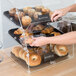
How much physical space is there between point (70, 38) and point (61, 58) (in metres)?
0.30

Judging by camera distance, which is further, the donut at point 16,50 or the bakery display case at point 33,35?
the donut at point 16,50

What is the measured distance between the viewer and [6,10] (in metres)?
1.12

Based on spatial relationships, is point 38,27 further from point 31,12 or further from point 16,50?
point 16,50

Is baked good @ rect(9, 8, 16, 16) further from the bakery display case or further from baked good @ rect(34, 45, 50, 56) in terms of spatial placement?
baked good @ rect(34, 45, 50, 56)

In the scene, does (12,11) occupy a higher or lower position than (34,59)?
higher

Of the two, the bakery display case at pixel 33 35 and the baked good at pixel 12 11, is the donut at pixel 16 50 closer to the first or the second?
the bakery display case at pixel 33 35

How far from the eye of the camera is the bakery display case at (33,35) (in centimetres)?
96

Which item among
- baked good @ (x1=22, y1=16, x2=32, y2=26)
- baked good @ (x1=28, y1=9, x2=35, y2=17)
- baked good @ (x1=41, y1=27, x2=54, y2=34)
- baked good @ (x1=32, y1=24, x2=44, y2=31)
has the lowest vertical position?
baked good @ (x1=41, y1=27, x2=54, y2=34)

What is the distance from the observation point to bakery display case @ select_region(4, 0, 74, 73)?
964 millimetres

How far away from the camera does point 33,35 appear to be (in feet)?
3.26

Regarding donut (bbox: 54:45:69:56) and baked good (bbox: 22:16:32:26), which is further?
donut (bbox: 54:45:69:56)

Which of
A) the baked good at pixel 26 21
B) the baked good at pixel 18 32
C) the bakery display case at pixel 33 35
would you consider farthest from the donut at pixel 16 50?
the baked good at pixel 26 21

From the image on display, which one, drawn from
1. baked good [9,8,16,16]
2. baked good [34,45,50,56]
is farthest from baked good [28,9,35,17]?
baked good [34,45,50,56]

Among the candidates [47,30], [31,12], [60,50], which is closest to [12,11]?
[31,12]
